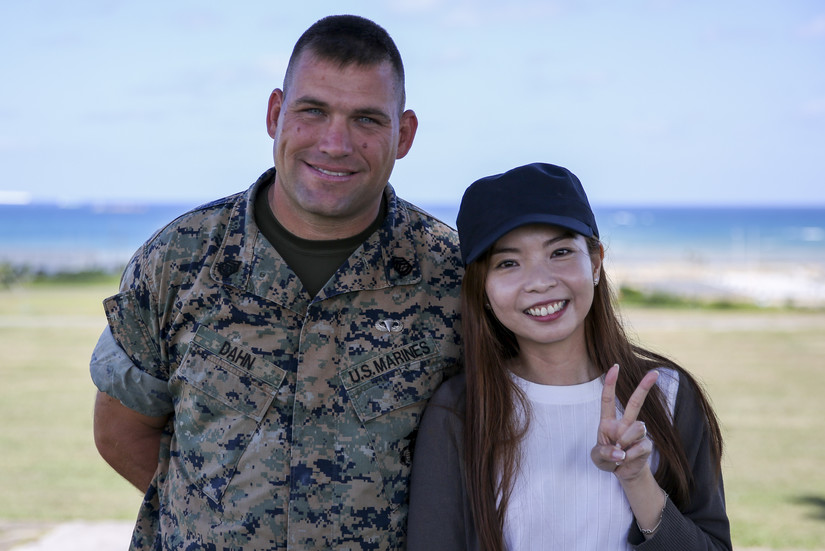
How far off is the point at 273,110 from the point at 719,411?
288 inches

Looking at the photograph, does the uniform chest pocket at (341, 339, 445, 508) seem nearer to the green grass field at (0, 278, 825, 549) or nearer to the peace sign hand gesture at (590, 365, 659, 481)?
the peace sign hand gesture at (590, 365, 659, 481)

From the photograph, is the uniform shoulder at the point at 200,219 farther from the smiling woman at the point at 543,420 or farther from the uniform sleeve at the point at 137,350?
the smiling woman at the point at 543,420

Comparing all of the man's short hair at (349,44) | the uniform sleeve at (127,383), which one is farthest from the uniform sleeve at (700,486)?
the uniform sleeve at (127,383)

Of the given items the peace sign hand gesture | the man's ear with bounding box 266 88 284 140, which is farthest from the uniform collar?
the peace sign hand gesture

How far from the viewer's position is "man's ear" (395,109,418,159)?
2754 mm

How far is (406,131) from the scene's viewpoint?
2771 mm

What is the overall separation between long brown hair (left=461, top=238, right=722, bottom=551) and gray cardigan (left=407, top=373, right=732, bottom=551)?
0.03 meters

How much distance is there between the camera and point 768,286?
21875mm

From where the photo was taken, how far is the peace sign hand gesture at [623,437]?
2088mm

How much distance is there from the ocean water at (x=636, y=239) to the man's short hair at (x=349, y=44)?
30.6 meters

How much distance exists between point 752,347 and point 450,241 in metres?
10.7

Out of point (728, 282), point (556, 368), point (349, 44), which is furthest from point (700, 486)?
point (728, 282)

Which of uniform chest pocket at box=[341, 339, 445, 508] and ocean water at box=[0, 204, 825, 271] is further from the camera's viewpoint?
ocean water at box=[0, 204, 825, 271]

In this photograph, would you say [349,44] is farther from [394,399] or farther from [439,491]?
[439,491]
